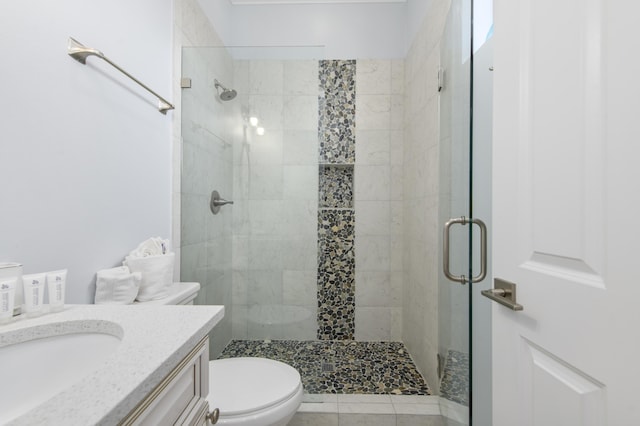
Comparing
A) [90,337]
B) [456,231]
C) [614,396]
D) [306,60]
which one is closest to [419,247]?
[456,231]

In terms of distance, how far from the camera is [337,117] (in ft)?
8.05

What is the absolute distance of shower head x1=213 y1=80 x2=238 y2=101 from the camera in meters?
1.73

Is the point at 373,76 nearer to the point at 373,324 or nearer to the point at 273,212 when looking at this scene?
the point at 273,212

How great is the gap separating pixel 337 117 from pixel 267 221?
3.91 feet

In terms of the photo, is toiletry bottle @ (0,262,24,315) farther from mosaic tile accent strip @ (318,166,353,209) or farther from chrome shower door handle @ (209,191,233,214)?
mosaic tile accent strip @ (318,166,353,209)

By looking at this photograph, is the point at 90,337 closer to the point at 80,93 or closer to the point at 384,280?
the point at 80,93

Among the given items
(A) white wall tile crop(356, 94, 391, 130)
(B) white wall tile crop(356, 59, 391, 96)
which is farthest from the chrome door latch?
(B) white wall tile crop(356, 59, 391, 96)

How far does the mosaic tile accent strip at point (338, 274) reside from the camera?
7.88 ft

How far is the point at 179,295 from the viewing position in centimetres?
134

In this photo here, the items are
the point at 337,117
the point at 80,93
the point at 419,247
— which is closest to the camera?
the point at 80,93

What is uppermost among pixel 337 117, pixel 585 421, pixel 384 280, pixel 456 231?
pixel 337 117

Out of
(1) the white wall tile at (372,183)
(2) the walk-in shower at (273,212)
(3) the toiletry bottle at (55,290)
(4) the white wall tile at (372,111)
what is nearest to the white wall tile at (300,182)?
(2) the walk-in shower at (273,212)

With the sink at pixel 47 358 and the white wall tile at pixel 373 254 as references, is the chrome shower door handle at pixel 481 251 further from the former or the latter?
the white wall tile at pixel 373 254

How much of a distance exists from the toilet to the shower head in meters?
1.08
